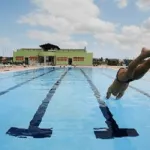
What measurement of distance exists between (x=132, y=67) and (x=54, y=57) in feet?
133

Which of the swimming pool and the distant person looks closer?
the swimming pool

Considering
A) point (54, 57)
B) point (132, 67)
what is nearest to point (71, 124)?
point (132, 67)

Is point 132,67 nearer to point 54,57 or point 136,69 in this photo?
point 136,69

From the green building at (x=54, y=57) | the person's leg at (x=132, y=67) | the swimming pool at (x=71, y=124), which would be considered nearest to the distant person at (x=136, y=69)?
the person's leg at (x=132, y=67)

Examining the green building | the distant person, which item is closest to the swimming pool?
the distant person

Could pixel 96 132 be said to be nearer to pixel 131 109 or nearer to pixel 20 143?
pixel 20 143

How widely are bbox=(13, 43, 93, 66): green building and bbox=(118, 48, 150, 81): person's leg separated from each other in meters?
39.1

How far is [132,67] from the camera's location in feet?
14.8

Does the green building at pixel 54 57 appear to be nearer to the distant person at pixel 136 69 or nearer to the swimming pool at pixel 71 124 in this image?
the swimming pool at pixel 71 124

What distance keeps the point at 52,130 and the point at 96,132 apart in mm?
573

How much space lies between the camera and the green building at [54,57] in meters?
44.4

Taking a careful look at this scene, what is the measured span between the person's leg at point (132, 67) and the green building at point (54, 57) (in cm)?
3912

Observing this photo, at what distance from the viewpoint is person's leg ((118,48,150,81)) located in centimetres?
419

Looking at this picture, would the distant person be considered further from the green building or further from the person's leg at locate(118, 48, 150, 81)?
the green building
